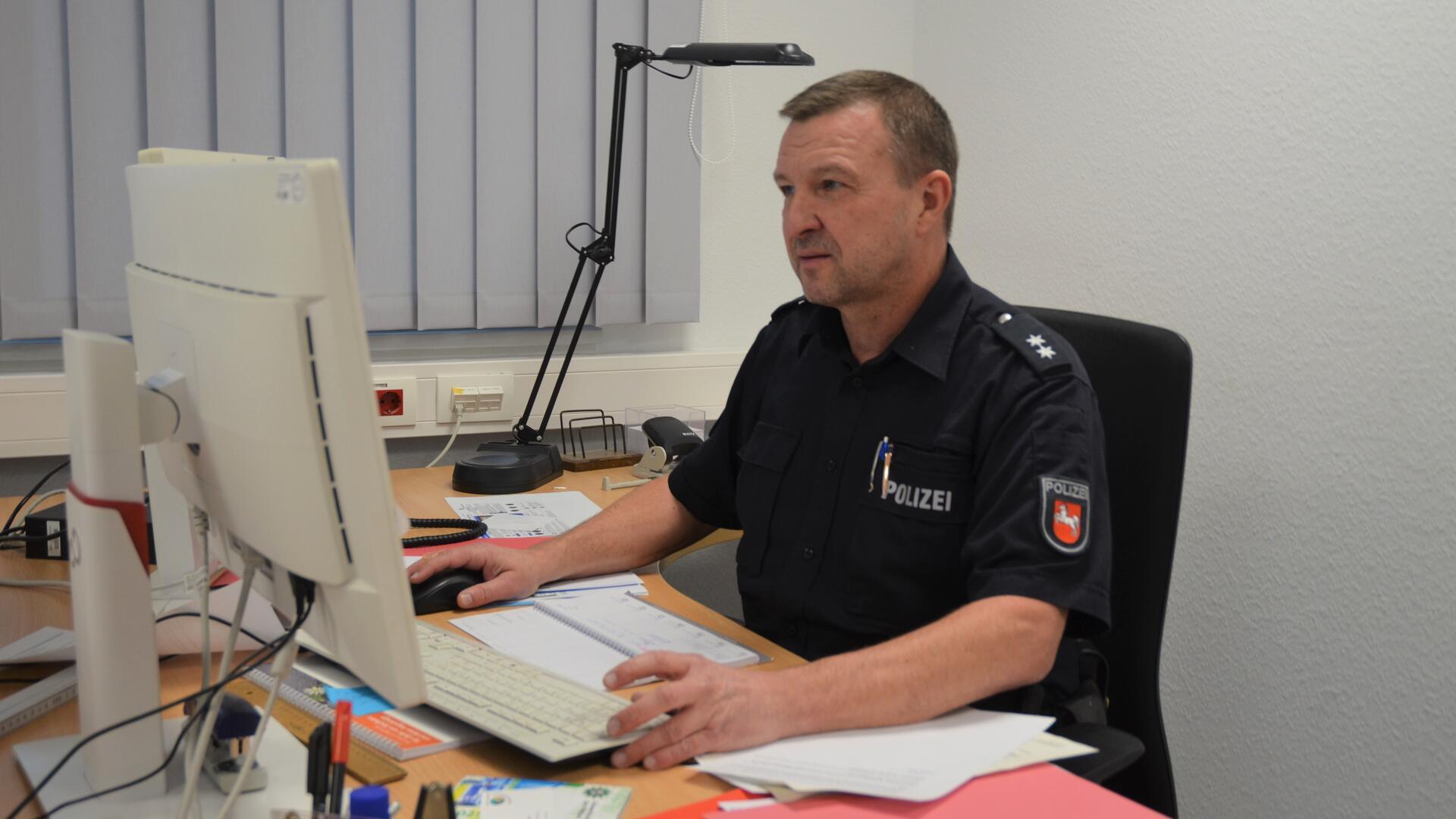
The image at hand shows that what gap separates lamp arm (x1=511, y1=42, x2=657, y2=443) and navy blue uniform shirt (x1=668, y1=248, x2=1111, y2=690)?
730mm

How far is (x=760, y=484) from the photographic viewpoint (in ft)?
5.15

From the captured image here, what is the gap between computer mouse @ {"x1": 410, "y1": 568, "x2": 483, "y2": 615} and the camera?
139 centimetres

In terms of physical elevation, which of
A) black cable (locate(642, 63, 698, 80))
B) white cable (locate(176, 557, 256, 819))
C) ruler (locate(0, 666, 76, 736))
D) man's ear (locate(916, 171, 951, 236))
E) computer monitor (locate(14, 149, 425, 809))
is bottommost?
ruler (locate(0, 666, 76, 736))

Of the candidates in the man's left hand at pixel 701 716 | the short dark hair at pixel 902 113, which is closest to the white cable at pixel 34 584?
the man's left hand at pixel 701 716

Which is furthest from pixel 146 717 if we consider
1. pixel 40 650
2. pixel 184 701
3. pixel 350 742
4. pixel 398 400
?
pixel 398 400

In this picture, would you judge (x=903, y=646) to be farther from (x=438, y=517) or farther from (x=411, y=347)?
(x=411, y=347)

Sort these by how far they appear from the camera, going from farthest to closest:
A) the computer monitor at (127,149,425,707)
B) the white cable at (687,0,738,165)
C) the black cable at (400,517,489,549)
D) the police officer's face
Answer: the white cable at (687,0,738,165), the black cable at (400,517,489,549), the police officer's face, the computer monitor at (127,149,425,707)

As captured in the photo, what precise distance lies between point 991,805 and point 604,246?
1603 mm

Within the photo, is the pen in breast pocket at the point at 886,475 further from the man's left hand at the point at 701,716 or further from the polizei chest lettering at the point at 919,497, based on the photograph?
the man's left hand at the point at 701,716

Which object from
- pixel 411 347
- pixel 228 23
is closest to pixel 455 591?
pixel 411 347

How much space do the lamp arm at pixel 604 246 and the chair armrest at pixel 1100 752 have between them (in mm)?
1318

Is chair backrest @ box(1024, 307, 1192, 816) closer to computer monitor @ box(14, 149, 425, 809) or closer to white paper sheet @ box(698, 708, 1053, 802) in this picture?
white paper sheet @ box(698, 708, 1053, 802)

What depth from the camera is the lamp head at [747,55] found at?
2090 mm

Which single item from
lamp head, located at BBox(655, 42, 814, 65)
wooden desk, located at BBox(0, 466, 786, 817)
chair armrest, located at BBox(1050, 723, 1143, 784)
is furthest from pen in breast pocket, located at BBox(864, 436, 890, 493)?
lamp head, located at BBox(655, 42, 814, 65)
